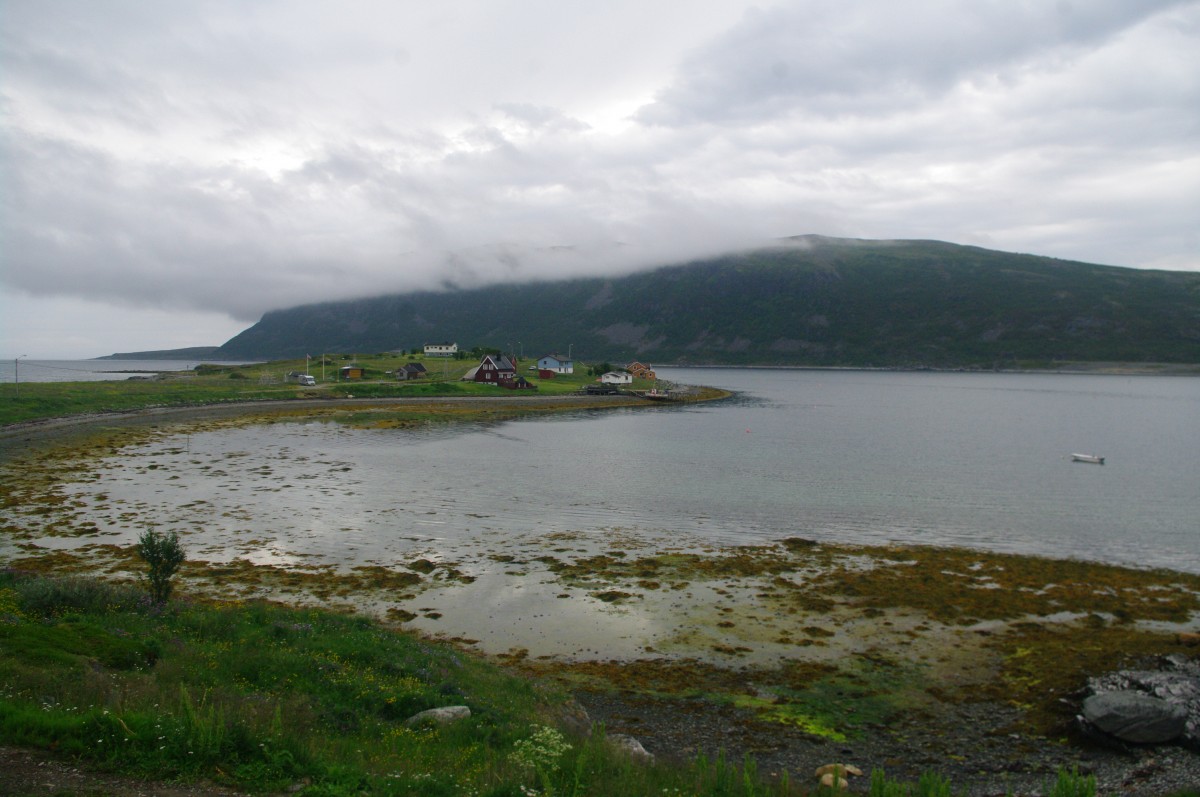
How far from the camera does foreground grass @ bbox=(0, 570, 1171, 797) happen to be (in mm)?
9117

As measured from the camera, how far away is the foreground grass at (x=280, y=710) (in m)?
9.12

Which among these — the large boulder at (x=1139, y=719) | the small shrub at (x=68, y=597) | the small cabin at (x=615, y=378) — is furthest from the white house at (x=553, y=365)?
the large boulder at (x=1139, y=719)

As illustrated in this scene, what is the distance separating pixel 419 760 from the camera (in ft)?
35.6

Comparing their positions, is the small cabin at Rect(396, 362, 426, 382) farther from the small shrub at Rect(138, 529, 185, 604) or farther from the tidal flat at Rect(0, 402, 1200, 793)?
the small shrub at Rect(138, 529, 185, 604)

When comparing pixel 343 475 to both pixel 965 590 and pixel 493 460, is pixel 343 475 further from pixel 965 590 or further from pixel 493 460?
pixel 965 590

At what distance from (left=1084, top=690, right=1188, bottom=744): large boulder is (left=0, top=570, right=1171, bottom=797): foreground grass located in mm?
3524

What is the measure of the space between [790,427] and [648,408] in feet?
110

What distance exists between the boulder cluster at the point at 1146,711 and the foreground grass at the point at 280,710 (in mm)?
3543

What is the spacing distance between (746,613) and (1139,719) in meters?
11.3

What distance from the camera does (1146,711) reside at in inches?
632

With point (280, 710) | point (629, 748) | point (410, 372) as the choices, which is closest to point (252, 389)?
point (410, 372)

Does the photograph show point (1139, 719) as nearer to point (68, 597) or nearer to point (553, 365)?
point (68, 597)

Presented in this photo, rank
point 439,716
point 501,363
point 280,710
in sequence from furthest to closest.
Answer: point 501,363 < point 439,716 < point 280,710

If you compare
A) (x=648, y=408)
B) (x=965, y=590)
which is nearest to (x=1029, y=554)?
(x=965, y=590)
